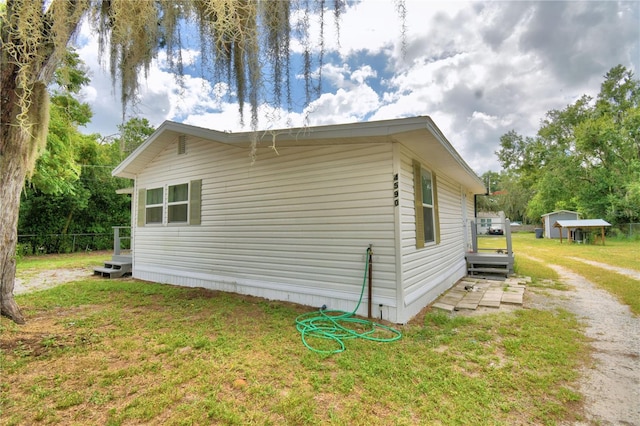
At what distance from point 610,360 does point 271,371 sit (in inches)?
136

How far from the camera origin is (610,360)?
3.01 m

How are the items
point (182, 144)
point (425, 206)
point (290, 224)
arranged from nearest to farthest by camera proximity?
point (290, 224) → point (425, 206) → point (182, 144)

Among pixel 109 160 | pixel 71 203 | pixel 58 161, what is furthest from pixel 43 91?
pixel 109 160

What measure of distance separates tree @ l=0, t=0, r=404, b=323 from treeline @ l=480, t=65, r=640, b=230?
20233 mm

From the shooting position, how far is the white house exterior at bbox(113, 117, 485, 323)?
4.12 m

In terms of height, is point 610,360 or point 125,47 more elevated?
point 125,47

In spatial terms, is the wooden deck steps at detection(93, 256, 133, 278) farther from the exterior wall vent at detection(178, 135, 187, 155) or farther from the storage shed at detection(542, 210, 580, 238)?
the storage shed at detection(542, 210, 580, 238)

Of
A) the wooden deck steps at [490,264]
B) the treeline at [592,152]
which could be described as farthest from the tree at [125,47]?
the treeline at [592,152]

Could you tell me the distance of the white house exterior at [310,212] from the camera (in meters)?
4.12

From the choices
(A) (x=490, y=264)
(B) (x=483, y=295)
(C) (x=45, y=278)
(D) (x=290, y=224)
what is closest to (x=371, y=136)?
(D) (x=290, y=224)

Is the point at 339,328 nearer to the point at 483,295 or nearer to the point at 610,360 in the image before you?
the point at 610,360

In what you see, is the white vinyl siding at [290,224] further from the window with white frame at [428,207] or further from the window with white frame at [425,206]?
the window with white frame at [428,207]

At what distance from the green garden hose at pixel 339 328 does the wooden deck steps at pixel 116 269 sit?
630 cm

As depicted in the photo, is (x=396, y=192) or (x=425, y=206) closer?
(x=396, y=192)
